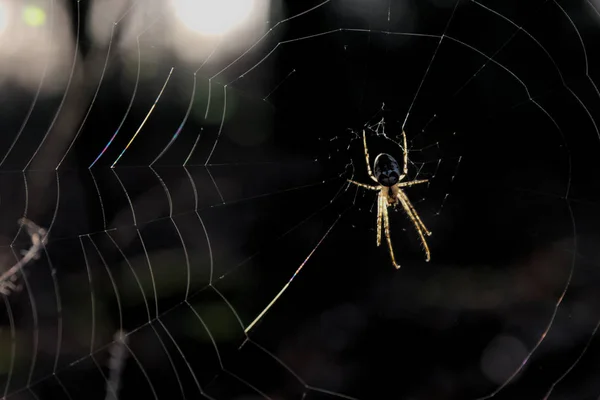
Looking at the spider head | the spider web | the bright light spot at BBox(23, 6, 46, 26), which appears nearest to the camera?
the bright light spot at BBox(23, 6, 46, 26)

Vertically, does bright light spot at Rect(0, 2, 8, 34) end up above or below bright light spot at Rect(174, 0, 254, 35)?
below

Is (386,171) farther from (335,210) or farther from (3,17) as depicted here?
(3,17)

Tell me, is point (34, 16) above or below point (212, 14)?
below

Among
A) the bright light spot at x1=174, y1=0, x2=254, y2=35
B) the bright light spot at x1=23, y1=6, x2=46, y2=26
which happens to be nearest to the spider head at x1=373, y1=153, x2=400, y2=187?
the bright light spot at x1=174, y1=0, x2=254, y2=35

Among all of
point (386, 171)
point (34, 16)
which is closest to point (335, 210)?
point (386, 171)

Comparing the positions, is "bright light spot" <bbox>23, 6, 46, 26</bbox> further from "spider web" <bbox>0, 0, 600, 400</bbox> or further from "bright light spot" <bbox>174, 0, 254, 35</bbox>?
"bright light spot" <bbox>174, 0, 254, 35</bbox>

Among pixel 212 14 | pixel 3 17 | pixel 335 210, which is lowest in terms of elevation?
pixel 335 210

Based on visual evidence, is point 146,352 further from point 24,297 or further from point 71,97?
point 71,97
